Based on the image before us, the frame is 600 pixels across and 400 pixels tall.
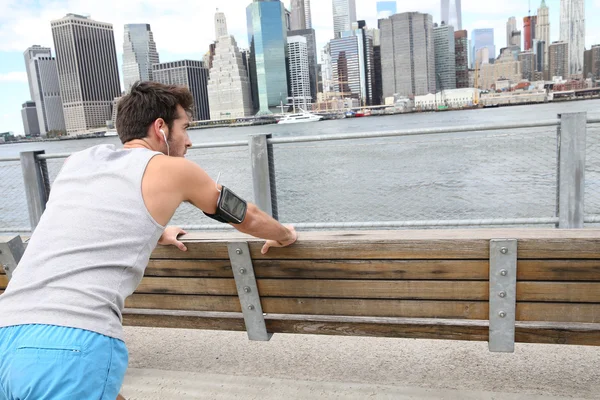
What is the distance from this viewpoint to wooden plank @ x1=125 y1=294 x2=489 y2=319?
7.13 ft

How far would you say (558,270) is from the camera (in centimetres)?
197

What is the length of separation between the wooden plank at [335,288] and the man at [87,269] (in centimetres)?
66

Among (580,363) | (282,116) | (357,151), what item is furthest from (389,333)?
(282,116)

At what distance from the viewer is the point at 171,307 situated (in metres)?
2.59

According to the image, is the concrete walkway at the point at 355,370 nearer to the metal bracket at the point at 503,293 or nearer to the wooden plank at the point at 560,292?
the metal bracket at the point at 503,293

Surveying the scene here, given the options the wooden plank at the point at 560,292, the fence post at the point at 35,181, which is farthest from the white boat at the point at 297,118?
the wooden plank at the point at 560,292

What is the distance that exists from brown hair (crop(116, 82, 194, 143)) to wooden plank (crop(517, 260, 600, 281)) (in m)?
1.44

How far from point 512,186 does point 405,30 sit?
121 metres

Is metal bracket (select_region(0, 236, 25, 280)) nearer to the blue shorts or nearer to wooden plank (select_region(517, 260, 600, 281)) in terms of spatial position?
the blue shorts

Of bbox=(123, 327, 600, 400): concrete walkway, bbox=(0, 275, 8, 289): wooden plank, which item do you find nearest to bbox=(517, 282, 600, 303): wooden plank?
bbox=(123, 327, 600, 400): concrete walkway

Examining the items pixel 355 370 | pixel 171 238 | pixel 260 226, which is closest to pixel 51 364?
pixel 260 226

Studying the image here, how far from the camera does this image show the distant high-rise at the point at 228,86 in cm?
10519

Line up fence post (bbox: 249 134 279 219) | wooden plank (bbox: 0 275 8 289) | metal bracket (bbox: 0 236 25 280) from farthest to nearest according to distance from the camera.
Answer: fence post (bbox: 249 134 279 219), wooden plank (bbox: 0 275 8 289), metal bracket (bbox: 0 236 25 280)

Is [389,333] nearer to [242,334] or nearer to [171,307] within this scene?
[171,307]
